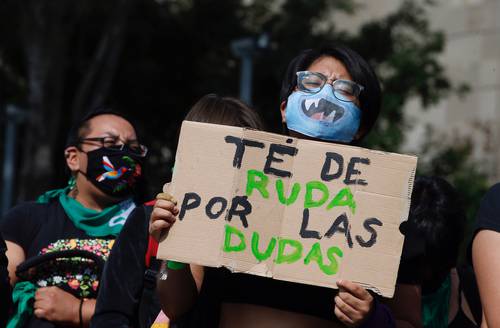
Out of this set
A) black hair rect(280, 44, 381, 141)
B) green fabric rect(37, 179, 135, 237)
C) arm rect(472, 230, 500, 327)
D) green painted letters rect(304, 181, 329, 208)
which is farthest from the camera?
green fabric rect(37, 179, 135, 237)

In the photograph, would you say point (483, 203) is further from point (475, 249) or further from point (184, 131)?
point (184, 131)

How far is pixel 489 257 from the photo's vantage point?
2488 millimetres

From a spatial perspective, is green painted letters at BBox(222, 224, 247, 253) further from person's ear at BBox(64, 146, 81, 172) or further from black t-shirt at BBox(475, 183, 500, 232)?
person's ear at BBox(64, 146, 81, 172)

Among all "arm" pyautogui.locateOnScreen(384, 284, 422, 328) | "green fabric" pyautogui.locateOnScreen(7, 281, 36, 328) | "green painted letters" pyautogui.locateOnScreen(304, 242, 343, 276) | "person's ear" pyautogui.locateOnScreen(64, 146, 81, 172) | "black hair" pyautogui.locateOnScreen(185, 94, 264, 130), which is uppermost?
"black hair" pyautogui.locateOnScreen(185, 94, 264, 130)

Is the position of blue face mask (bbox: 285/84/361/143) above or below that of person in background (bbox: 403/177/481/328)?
above

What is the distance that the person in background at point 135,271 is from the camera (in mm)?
2889

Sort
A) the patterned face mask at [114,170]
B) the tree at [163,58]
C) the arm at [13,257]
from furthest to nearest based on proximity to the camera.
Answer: the tree at [163,58]
the patterned face mask at [114,170]
the arm at [13,257]

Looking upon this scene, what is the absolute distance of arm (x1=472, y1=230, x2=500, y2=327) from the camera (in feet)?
8.09

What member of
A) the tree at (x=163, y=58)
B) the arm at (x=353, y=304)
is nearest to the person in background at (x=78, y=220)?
the arm at (x=353, y=304)

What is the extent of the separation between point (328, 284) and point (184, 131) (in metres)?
0.60

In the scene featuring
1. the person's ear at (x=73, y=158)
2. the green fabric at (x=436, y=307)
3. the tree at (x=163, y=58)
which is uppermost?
the tree at (x=163, y=58)

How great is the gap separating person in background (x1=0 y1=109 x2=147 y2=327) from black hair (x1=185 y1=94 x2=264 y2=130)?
31.0 inches

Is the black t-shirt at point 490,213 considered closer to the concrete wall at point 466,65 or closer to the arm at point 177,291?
the arm at point 177,291

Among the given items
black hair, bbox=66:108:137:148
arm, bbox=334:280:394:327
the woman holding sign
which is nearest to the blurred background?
black hair, bbox=66:108:137:148
